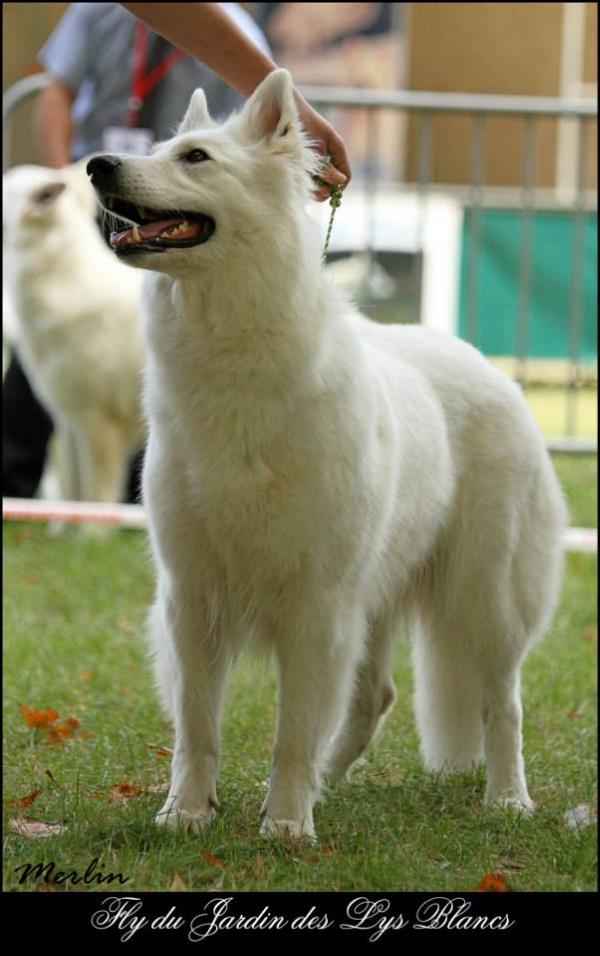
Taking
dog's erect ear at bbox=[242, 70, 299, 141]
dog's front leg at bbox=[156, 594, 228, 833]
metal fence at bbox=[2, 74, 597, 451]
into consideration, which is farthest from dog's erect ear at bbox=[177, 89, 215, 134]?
metal fence at bbox=[2, 74, 597, 451]

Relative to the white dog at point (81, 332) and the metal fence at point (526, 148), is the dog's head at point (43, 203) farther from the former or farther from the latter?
the metal fence at point (526, 148)

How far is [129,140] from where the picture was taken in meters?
7.53

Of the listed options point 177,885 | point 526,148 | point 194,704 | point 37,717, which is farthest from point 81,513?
point 177,885

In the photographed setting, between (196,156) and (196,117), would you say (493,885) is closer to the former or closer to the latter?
(196,156)

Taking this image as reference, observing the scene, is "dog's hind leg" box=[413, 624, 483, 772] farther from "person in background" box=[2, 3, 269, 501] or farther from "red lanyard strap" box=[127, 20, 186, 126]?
"red lanyard strap" box=[127, 20, 186, 126]

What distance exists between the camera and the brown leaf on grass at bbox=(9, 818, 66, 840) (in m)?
3.44

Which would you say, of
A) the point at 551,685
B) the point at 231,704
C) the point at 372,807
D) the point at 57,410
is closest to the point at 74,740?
the point at 231,704

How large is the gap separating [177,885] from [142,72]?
5.53 meters

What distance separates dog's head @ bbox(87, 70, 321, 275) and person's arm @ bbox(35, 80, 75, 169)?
4621 mm

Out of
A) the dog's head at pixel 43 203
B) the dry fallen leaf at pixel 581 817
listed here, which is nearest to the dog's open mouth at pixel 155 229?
the dry fallen leaf at pixel 581 817

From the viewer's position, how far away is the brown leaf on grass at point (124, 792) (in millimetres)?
3818

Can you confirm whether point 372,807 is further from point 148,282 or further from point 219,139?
point 219,139

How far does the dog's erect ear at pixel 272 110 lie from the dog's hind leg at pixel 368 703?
5.16ft

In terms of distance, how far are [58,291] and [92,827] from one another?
5.27 meters
